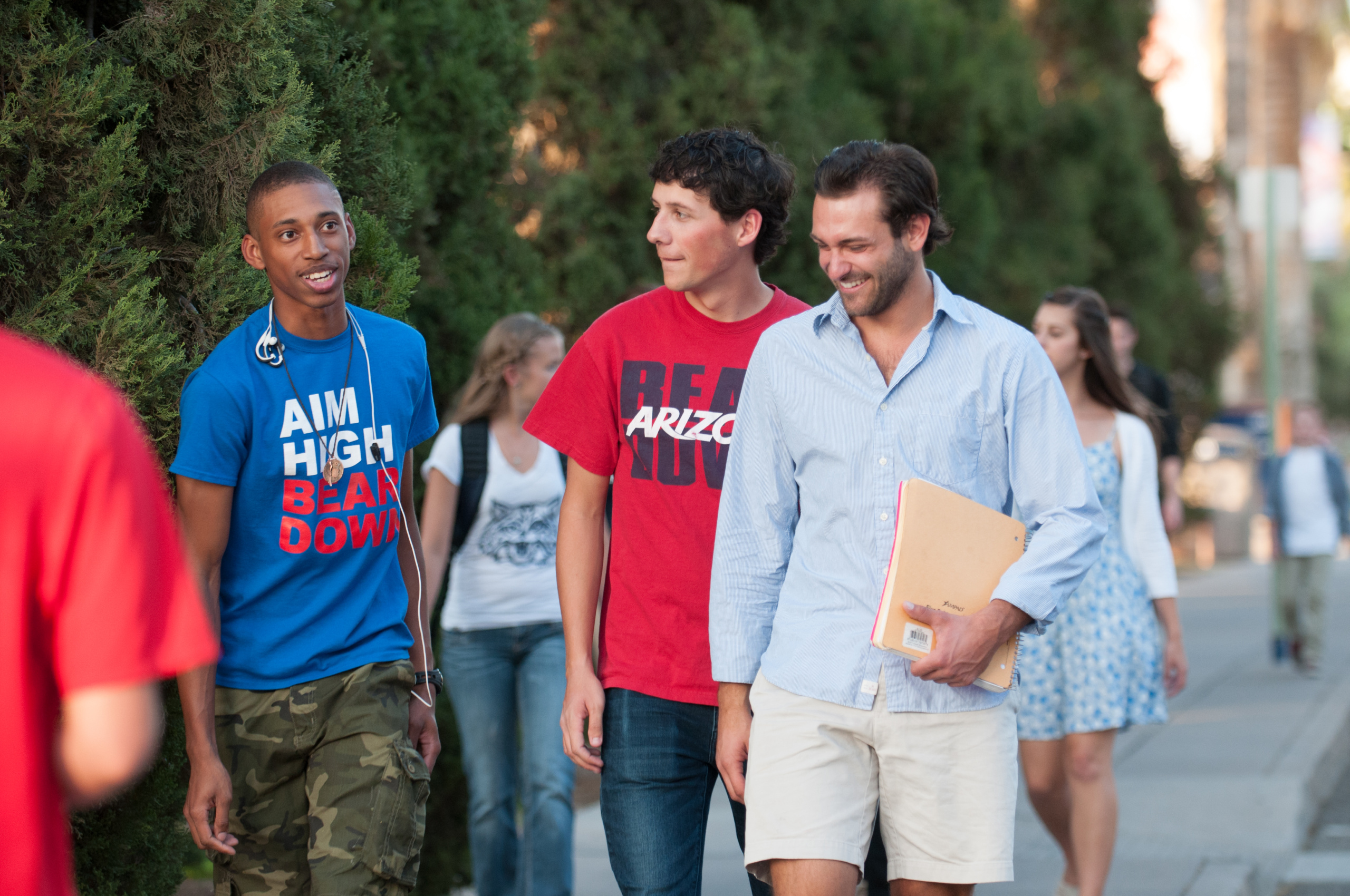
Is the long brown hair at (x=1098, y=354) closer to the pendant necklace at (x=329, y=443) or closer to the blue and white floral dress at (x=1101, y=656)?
the blue and white floral dress at (x=1101, y=656)

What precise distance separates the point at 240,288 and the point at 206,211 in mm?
220

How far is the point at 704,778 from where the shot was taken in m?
3.43

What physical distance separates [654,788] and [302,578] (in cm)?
90

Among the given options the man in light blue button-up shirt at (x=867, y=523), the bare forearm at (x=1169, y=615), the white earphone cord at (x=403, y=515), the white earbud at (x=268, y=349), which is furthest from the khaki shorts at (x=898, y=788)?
the bare forearm at (x=1169, y=615)

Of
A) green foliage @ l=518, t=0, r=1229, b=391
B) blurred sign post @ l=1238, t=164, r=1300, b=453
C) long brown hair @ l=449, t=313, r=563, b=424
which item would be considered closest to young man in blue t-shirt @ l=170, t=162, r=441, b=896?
long brown hair @ l=449, t=313, r=563, b=424

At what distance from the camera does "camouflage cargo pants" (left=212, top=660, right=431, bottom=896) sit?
10.2ft

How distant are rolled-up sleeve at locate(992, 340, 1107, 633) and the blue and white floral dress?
1948mm

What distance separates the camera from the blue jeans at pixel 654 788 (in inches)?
130

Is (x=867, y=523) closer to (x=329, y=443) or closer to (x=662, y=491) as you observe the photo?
(x=662, y=491)

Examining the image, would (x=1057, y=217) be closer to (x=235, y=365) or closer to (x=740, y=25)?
(x=740, y=25)

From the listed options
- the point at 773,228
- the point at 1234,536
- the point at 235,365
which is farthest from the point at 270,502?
the point at 1234,536

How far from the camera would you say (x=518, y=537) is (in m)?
5.27

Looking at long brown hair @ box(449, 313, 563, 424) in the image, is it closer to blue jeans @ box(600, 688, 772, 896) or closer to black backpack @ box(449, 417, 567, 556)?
black backpack @ box(449, 417, 567, 556)

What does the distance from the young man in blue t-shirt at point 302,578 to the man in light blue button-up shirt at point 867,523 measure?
2.43ft
